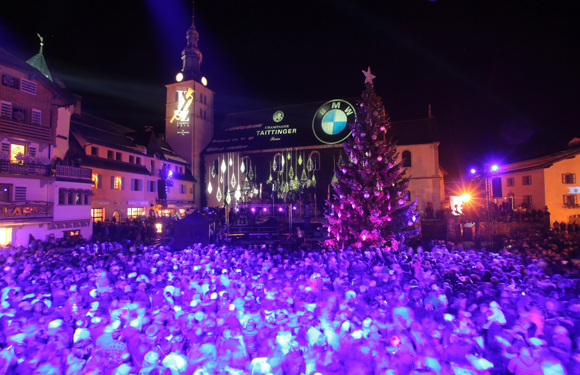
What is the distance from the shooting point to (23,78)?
21.4 metres

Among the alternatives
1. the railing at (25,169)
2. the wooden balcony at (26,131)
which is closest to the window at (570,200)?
the railing at (25,169)

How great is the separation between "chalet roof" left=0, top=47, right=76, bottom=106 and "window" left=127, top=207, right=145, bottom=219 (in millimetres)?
12477

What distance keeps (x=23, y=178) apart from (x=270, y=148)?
2836cm

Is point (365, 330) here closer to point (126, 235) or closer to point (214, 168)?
point (126, 235)

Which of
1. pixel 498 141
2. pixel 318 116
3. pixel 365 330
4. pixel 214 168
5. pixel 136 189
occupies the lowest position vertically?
pixel 365 330

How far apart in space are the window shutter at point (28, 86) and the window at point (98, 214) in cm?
1120

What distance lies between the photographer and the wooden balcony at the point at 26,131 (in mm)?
19984

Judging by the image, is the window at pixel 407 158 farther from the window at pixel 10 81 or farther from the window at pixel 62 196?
the window at pixel 10 81

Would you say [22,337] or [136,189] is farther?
[136,189]

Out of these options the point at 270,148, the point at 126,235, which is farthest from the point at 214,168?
the point at 126,235

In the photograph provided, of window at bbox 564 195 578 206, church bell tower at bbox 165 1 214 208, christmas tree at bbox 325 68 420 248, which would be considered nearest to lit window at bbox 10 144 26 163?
christmas tree at bbox 325 68 420 248

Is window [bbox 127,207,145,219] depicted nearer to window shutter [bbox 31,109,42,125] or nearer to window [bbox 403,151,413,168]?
window shutter [bbox 31,109,42,125]

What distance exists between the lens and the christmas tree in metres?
16.1

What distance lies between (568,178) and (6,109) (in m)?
45.8
